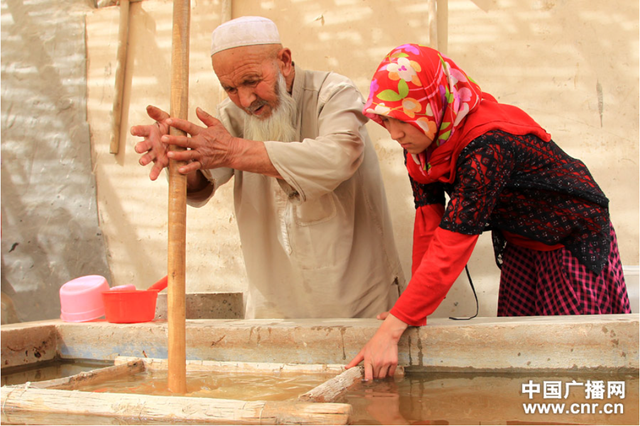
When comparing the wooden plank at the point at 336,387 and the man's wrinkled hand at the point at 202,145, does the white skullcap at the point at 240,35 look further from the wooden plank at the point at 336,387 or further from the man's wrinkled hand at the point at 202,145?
the wooden plank at the point at 336,387

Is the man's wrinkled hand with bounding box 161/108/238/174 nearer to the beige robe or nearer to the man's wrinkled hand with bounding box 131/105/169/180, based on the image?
the man's wrinkled hand with bounding box 131/105/169/180

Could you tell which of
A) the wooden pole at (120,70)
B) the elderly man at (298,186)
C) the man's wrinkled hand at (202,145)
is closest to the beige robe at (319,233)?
the elderly man at (298,186)

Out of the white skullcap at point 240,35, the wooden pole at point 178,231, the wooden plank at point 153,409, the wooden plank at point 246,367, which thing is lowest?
the wooden plank at point 246,367

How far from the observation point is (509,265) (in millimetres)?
2643

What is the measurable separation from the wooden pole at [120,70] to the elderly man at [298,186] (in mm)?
1852

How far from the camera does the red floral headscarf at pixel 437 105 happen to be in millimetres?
1971

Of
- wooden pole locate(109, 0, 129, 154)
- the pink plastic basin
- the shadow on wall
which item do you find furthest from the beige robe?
the shadow on wall

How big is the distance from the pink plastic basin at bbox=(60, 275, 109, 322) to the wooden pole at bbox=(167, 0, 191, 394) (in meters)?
1.20

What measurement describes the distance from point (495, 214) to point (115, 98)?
3.22m

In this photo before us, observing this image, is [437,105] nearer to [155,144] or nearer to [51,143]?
[155,144]

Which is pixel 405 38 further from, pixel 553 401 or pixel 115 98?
pixel 553 401

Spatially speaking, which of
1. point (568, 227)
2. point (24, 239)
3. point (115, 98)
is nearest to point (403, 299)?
point (568, 227)

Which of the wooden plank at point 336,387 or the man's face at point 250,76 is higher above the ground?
the man's face at point 250,76

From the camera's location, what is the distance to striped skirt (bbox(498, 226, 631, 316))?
7.71ft
